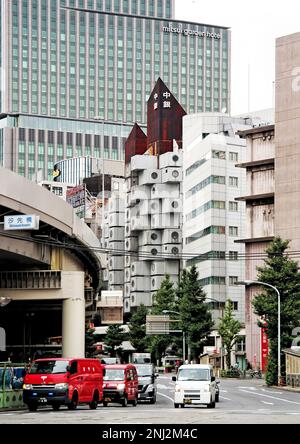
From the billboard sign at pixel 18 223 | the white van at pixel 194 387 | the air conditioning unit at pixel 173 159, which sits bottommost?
the white van at pixel 194 387

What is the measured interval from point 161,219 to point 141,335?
1043 inches

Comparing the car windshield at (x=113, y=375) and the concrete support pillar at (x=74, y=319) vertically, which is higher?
the concrete support pillar at (x=74, y=319)

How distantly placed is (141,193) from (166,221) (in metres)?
6.91

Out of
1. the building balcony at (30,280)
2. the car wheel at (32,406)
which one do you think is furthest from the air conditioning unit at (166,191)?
the car wheel at (32,406)

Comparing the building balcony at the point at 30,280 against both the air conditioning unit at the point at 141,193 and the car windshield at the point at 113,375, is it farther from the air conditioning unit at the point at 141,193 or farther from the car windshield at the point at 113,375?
the air conditioning unit at the point at 141,193

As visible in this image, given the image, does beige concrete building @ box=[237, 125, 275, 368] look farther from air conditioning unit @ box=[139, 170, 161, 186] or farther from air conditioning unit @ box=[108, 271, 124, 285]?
air conditioning unit @ box=[108, 271, 124, 285]

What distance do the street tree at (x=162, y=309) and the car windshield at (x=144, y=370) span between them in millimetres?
71905

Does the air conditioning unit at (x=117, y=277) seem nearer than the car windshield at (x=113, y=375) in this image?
No

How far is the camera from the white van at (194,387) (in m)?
38.8

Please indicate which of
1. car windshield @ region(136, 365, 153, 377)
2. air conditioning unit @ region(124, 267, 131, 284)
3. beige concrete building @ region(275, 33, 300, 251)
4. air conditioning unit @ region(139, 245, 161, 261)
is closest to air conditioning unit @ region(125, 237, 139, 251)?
air conditioning unit @ region(139, 245, 161, 261)

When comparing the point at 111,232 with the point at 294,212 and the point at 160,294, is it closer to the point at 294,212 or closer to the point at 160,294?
the point at 160,294

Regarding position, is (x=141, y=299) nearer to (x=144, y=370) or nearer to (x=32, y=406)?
(x=144, y=370)

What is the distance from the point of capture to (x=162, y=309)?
126 m

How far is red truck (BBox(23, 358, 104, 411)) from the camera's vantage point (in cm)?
3553
